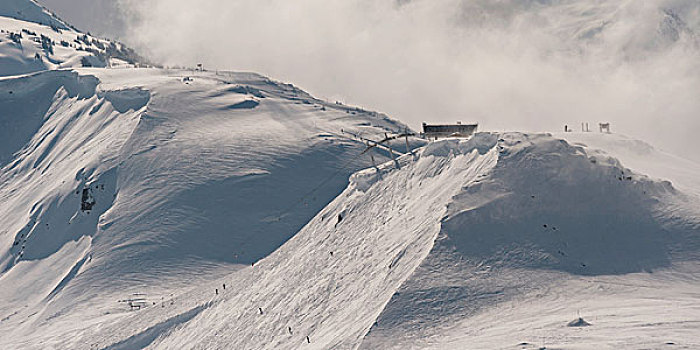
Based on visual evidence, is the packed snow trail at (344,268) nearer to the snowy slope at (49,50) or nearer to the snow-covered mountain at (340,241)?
the snow-covered mountain at (340,241)

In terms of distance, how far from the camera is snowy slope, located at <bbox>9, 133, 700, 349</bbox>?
742 inches

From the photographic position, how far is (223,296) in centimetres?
3356

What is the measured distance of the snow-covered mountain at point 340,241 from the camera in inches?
789

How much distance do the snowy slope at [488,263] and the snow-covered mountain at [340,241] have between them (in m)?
0.07

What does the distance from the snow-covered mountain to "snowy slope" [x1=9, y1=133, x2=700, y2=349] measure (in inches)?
2.8

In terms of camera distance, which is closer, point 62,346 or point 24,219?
point 62,346

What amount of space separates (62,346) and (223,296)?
14.4 meters

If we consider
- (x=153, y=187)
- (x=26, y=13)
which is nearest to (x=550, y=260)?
(x=153, y=187)

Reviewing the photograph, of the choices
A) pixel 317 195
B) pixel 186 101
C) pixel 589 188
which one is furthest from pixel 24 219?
pixel 589 188

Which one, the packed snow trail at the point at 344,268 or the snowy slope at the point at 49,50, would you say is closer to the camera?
the packed snow trail at the point at 344,268

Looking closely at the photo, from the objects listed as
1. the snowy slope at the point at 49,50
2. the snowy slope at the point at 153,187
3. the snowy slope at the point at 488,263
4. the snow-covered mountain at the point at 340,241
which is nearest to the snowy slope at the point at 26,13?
the snowy slope at the point at 49,50

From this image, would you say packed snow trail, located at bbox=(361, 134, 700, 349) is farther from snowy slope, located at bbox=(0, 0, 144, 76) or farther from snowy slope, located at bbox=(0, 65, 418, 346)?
snowy slope, located at bbox=(0, 0, 144, 76)

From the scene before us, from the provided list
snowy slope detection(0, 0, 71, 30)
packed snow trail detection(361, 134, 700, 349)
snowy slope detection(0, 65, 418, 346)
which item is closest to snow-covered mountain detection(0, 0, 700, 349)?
packed snow trail detection(361, 134, 700, 349)

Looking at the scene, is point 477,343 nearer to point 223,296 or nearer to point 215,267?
point 223,296
